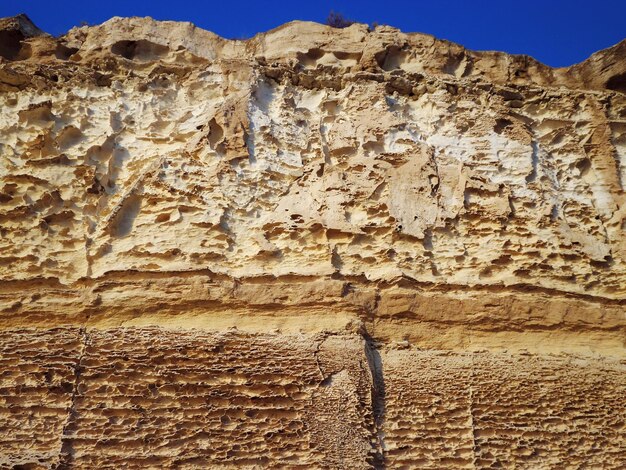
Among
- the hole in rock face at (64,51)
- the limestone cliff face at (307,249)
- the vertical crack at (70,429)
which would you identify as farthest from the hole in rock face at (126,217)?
the hole in rock face at (64,51)

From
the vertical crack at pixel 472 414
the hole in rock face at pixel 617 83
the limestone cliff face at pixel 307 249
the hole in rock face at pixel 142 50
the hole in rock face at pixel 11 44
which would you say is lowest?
the vertical crack at pixel 472 414

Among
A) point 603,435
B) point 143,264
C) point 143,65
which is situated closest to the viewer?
point 603,435

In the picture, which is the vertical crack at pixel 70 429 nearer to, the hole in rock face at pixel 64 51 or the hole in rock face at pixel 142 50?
the hole in rock face at pixel 142 50

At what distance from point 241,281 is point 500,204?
8.28ft

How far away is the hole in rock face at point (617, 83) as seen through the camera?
6.79 m

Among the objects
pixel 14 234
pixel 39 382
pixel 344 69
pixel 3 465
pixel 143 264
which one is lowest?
pixel 3 465

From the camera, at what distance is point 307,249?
522cm

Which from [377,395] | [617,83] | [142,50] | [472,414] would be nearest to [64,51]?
[142,50]

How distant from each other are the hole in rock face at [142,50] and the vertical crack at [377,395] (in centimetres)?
375

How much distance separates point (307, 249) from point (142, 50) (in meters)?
2.98

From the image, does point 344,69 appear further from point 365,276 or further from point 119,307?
point 119,307

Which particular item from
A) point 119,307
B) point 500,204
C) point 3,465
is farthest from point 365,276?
point 3,465

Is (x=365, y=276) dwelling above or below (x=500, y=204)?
below

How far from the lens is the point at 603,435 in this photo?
4.71 meters
